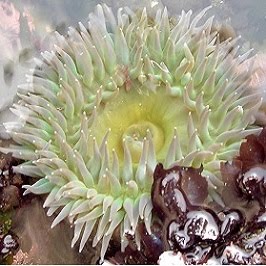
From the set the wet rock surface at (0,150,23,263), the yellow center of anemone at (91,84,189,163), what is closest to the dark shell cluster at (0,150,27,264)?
the wet rock surface at (0,150,23,263)

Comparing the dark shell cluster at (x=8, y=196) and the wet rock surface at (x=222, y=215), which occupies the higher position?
the dark shell cluster at (x=8, y=196)

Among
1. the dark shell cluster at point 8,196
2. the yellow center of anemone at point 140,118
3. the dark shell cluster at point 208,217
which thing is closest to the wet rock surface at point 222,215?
the dark shell cluster at point 208,217

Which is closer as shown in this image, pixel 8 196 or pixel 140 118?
pixel 8 196

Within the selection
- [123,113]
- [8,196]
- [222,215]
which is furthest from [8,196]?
[222,215]

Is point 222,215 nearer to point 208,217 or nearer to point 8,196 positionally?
point 208,217

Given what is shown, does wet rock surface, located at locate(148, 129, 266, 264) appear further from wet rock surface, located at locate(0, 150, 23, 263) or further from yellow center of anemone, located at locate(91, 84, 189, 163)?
wet rock surface, located at locate(0, 150, 23, 263)

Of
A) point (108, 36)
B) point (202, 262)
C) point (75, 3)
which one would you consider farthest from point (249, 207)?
point (75, 3)

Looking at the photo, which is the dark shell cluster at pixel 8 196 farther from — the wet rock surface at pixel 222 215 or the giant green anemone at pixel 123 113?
the wet rock surface at pixel 222 215
